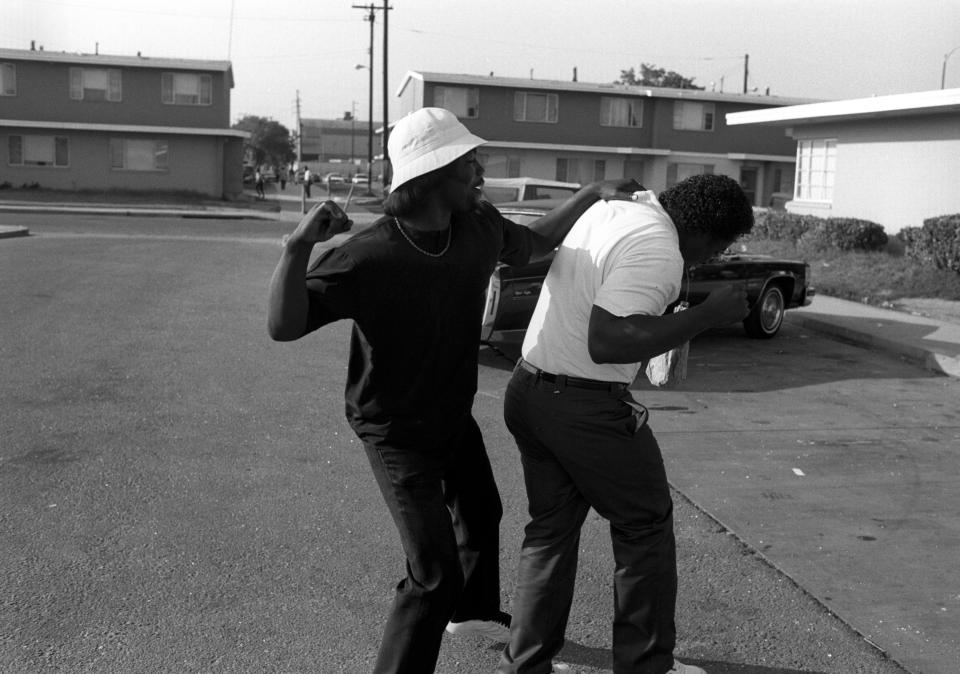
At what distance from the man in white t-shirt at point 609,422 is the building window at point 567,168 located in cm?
4454

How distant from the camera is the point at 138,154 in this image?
142 feet

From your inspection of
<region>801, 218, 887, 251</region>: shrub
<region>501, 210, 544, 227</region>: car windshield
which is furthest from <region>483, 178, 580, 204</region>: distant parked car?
<region>801, 218, 887, 251</region>: shrub

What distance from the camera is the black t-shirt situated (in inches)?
117

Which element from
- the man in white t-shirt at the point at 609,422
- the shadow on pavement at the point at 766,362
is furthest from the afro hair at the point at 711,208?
the shadow on pavement at the point at 766,362

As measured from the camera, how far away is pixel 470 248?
318cm

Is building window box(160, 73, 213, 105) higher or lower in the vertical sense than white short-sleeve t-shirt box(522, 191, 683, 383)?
higher

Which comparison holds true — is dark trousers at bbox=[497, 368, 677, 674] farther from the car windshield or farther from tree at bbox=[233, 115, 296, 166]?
tree at bbox=[233, 115, 296, 166]

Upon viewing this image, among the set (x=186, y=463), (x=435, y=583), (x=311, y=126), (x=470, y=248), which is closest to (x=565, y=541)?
(x=435, y=583)

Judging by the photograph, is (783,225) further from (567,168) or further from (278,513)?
(567,168)

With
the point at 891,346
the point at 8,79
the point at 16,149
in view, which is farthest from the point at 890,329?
the point at 8,79

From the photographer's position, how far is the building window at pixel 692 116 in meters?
47.8

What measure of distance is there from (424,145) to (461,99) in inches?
1738

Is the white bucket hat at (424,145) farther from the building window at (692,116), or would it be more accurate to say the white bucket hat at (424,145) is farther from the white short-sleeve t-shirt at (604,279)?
the building window at (692,116)

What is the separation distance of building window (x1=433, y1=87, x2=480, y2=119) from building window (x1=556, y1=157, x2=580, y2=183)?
4472 mm
